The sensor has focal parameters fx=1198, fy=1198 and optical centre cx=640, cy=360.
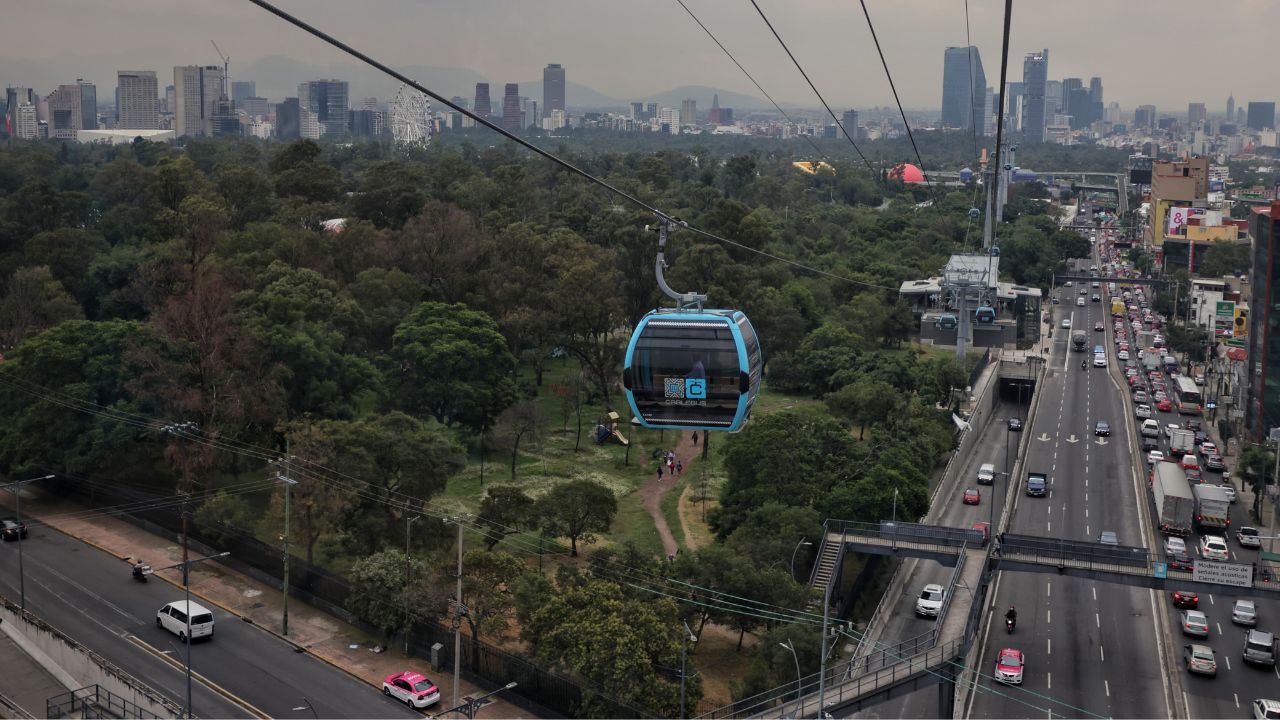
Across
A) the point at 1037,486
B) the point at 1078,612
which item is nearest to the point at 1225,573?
the point at 1078,612

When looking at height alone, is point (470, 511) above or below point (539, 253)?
below

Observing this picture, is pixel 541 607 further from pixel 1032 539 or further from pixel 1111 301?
pixel 1111 301

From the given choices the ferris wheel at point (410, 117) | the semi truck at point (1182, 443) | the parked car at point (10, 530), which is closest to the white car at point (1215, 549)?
the semi truck at point (1182, 443)

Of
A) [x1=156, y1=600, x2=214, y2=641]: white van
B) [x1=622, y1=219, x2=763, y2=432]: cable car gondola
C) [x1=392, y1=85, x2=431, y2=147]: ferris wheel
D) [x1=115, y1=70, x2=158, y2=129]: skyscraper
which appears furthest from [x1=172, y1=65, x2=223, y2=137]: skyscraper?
[x1=622, y1=219, x2=763, y2=432]: cable car gondola

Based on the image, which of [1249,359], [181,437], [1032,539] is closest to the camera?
[1032,539]

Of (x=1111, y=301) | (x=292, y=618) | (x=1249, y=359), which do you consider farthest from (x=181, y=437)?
(x=1111, y=301)

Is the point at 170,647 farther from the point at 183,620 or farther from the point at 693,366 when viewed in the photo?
the point at 693,366
